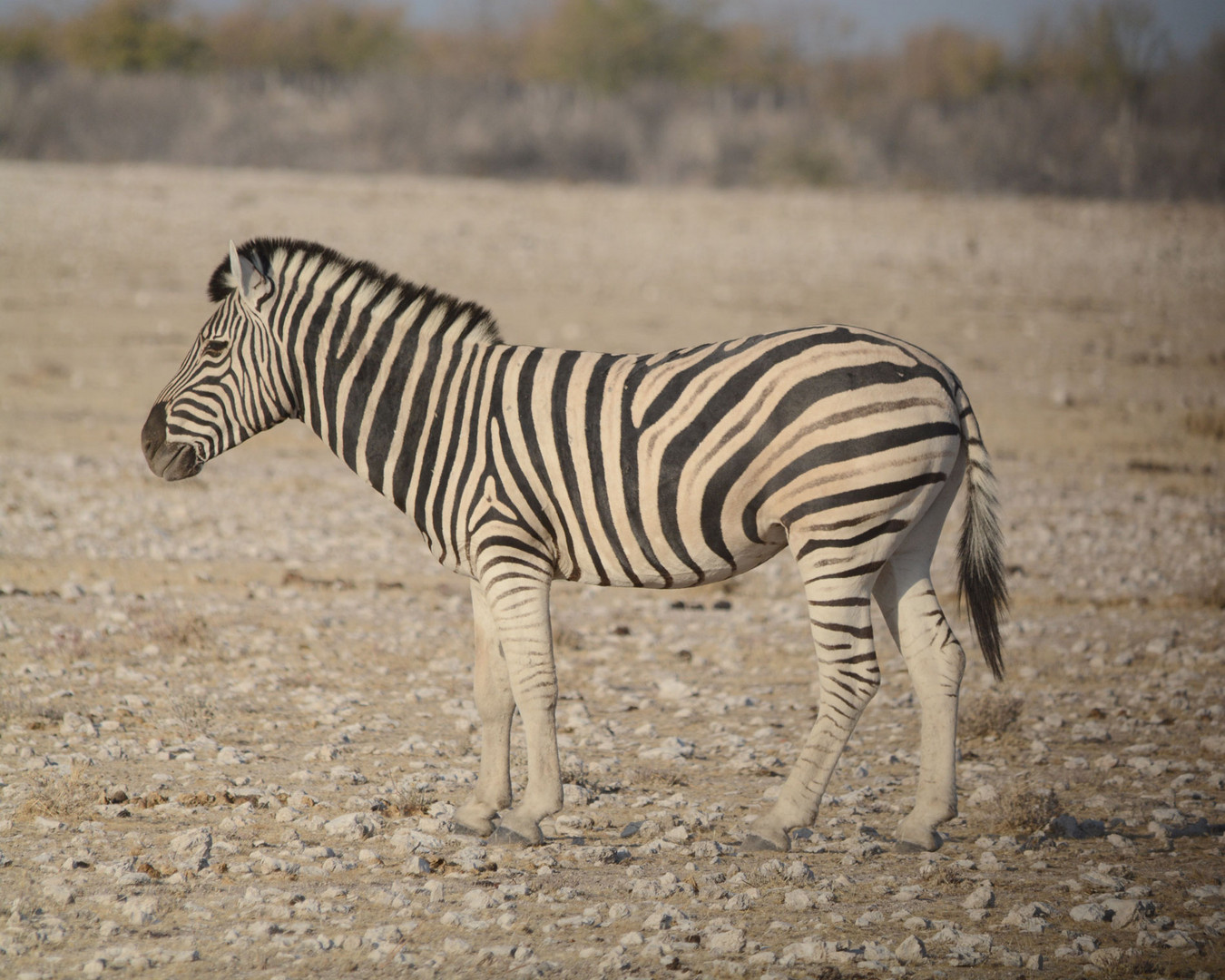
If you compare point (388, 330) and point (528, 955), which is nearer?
point (528, 955)

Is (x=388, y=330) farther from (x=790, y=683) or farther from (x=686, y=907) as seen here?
(x=790, y=683)

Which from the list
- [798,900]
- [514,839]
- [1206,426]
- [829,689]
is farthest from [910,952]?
[1206,426]

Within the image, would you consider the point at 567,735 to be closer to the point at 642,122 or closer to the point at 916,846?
the point at 916,846

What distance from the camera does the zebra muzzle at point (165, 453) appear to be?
16.8 ft

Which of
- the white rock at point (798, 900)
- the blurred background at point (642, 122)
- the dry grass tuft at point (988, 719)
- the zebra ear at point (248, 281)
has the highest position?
the blurred background at point (642, 122)

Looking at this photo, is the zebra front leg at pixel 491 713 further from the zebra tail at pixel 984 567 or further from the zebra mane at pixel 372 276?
the zebra tail at pixel 984 567

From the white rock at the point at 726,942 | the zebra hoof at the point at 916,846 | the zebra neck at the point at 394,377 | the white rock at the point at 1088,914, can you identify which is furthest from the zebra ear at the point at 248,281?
the white rock at the point at 1088,914

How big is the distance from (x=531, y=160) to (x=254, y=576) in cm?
2206

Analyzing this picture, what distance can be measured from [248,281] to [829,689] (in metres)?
2.58

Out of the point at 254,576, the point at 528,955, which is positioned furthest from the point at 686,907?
the point at 254,576

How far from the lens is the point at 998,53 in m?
55.1

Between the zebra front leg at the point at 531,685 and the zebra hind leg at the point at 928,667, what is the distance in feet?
4.18

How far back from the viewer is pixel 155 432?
5129mm

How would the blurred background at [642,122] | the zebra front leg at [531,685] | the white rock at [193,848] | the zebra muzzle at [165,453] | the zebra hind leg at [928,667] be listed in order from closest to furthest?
the white rock at [193,848] < the zebra front leg at [531,685] < the zebra hind leg at [928,667] < the zebra muzzle at [165,453] < the blurred background at [642,122]
